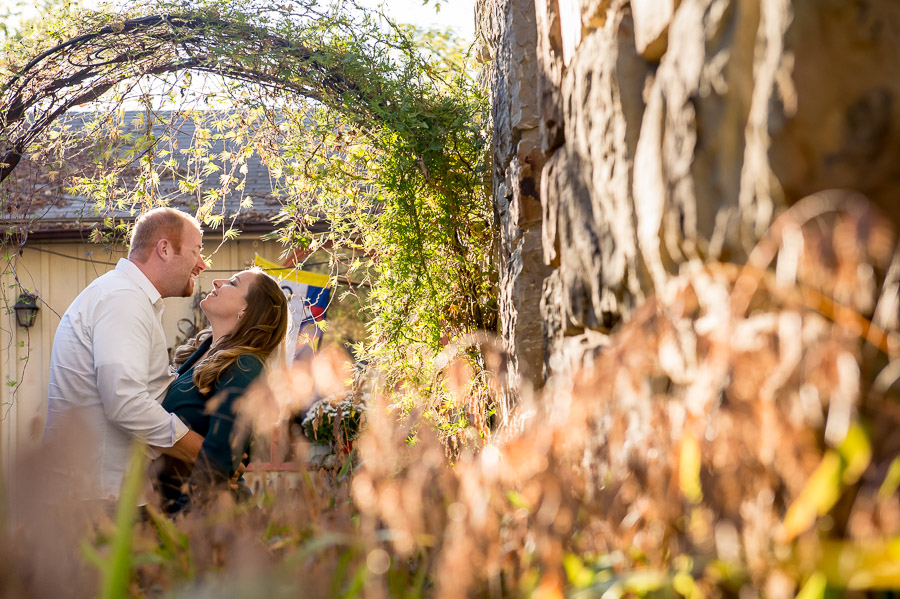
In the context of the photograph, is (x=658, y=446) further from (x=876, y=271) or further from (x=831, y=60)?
(x=831, y=60)

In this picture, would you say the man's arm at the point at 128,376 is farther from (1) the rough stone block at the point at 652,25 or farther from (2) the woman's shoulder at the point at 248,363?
(1) the rough stone block at the point at 652,25

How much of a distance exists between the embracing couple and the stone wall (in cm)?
125

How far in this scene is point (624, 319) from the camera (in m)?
1.27

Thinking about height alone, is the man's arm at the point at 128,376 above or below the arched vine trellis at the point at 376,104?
below

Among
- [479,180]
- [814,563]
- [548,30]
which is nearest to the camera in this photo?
[814,563]

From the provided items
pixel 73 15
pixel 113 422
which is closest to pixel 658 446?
pixel 113 422

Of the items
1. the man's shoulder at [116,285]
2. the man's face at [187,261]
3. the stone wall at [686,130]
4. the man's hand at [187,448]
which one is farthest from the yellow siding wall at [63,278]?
the stone wall at [686,130]

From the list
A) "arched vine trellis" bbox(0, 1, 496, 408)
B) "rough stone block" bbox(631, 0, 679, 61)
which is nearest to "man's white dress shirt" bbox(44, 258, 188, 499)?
"arched vine trellis" bbox(0, 1, 496, 408)

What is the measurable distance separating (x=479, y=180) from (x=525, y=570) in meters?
2.34

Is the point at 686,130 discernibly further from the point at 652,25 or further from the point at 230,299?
the point at 230,299

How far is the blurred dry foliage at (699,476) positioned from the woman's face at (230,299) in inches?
71.2

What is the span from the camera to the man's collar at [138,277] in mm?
2675

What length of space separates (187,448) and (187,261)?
765 millimetres

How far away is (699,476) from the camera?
93cm
